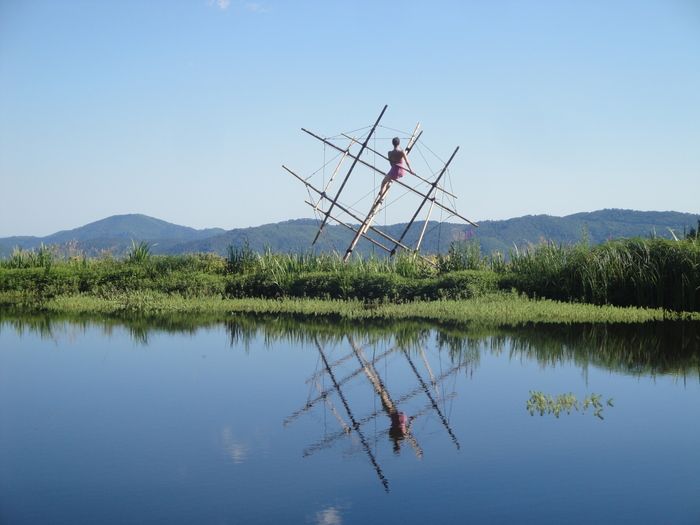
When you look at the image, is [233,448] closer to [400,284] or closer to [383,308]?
[383,308]

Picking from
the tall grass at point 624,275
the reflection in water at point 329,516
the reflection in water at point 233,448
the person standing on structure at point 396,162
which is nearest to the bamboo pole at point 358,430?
the reflection in water at point 329,516

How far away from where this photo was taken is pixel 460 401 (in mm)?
9141

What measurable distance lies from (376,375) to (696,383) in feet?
12.3

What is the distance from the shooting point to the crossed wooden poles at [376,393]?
24.7 ft

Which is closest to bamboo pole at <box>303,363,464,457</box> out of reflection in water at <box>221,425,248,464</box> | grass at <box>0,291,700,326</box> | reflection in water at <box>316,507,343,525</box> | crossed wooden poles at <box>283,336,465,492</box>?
crossed wooden poles at <box>283,336,465,492</box>

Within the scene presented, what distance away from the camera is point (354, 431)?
314 inches

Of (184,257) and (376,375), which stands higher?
(184,257)

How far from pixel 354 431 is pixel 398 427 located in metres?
0.43

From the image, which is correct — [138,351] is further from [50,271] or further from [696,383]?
[50,271]

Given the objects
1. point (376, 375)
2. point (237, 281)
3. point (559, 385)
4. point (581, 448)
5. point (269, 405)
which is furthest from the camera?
point (237, 281)

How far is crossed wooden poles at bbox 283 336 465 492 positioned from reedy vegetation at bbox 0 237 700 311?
19.3ft

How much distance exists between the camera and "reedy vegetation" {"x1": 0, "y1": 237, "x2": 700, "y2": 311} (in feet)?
55.0

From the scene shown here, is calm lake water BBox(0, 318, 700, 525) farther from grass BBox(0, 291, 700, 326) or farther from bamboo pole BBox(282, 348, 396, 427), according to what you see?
grass BBox(0, 291, 700, 326)

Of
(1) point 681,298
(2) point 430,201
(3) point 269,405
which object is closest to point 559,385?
(3) point 269,405
